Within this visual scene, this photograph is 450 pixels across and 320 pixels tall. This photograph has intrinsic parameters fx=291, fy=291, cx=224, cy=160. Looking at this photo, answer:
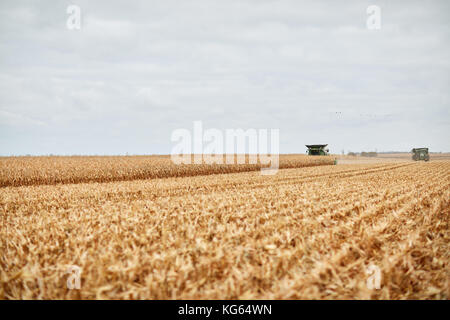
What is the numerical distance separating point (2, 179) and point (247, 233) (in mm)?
17163

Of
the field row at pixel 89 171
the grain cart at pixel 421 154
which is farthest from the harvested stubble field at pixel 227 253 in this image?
the grain cart at pixel 421 154

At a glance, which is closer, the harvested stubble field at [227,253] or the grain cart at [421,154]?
the harvested stubble field at [227,253]

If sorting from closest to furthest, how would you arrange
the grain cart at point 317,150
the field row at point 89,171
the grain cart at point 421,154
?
the field row at point 89,171 → the grain cart at point 317,150 → the grain cart at point 421,154

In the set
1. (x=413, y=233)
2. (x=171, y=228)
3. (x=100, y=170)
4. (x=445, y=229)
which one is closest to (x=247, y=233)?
(x=171, y=228)

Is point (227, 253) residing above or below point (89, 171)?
below

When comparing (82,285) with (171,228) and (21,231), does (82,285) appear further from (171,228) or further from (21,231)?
(21,231)
